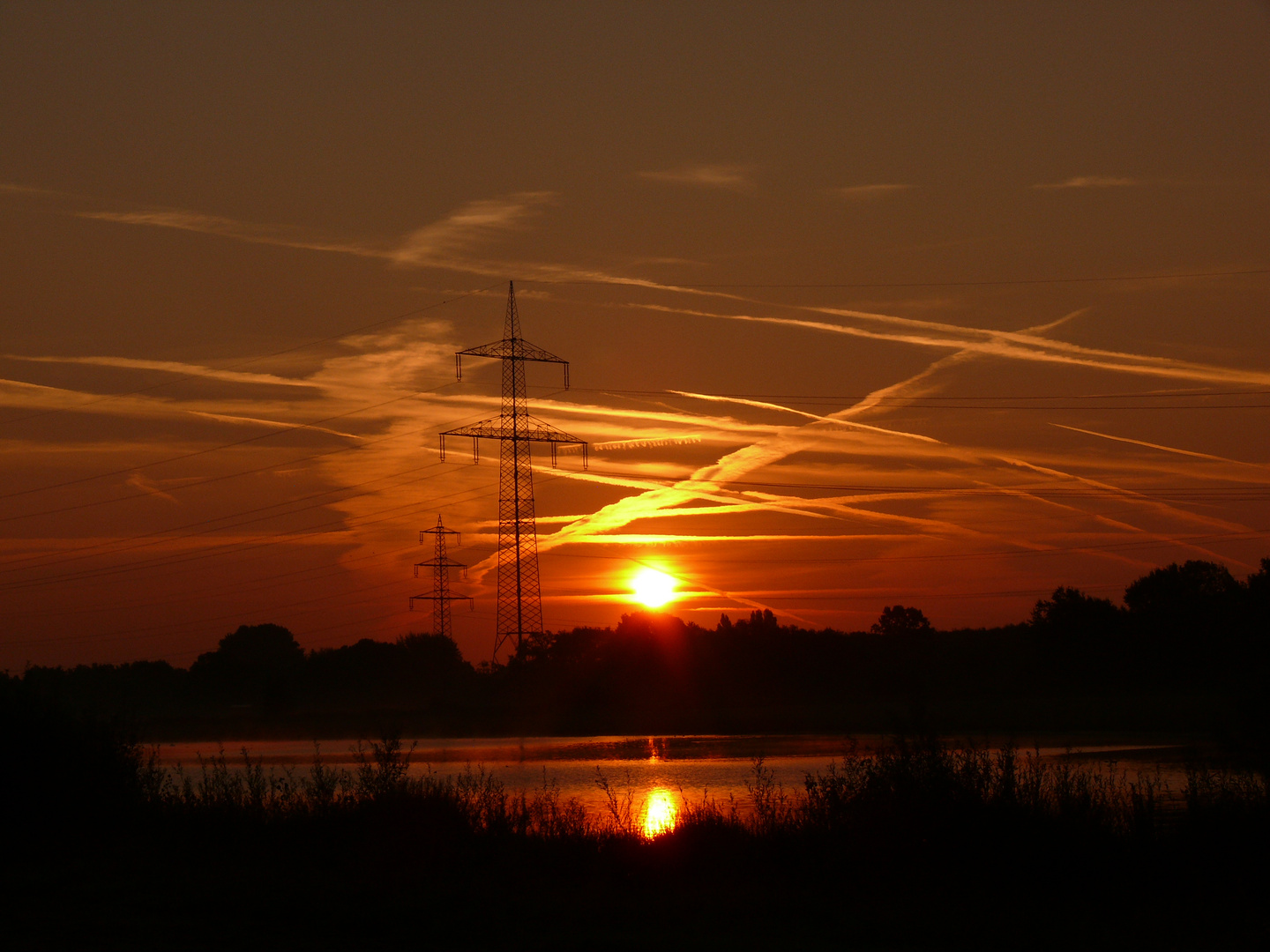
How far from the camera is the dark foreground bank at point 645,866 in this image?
633 inches

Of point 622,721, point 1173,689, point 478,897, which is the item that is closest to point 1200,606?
point 1173,689

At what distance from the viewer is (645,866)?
790 inches

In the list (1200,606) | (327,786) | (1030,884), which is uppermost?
(1200,606)

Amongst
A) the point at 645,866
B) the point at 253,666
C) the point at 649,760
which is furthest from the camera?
the point at 253,666

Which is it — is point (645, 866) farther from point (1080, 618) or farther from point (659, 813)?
point (1080, 618)

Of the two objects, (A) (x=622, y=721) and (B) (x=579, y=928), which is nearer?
(B) (x=579, y=928)

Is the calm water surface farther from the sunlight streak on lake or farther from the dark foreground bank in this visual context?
the dark foreground bank

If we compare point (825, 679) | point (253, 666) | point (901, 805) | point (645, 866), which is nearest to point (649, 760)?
point (645, 866)

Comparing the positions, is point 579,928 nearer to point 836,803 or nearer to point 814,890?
point 814,890

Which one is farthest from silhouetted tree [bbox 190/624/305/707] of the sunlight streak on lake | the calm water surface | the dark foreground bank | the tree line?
the dark foreground bank

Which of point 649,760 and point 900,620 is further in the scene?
point 900,620

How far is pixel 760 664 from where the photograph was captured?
4542 inches

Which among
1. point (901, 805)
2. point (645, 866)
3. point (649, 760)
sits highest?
point (901, 805)

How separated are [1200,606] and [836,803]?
8813cm
